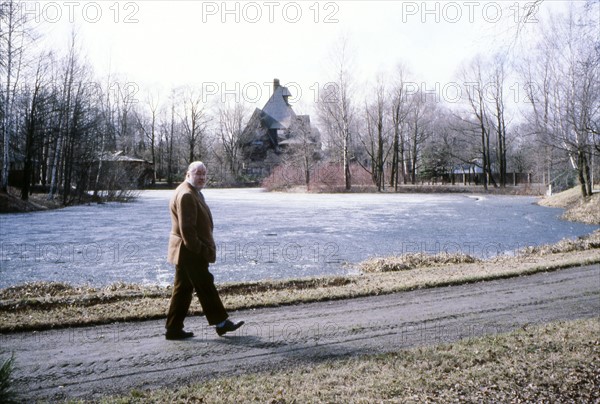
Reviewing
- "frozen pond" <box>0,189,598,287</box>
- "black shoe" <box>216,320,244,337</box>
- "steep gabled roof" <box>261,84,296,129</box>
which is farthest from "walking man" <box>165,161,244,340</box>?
"steep gabled roof" <box>261,84,296,129</box>

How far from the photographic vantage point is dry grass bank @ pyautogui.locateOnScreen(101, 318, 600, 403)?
4.12 metres

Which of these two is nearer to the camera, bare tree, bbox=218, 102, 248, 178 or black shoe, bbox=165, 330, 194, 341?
black shoe, bbox=165, 330, 194, 341

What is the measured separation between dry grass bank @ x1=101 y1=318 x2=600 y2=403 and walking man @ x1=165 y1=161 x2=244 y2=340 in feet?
4.29

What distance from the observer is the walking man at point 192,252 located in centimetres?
536

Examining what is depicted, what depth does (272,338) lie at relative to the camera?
5.88 meters

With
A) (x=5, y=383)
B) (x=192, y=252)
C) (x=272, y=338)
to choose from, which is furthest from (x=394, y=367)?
(x=5, y=383)

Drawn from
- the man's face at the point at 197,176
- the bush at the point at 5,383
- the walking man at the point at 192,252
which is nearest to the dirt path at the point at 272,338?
the walking man at the point at 192,252

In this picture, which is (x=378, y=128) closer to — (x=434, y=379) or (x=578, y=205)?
(x=578, y=205)

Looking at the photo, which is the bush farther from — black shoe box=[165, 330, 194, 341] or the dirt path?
black shoe box=[165, 330, 194, 341]

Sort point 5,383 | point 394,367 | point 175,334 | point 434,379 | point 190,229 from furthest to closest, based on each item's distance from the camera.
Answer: point 175,334, point 190,229, point 394,367, point 434,379, point 5,383

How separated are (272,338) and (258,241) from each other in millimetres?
10300

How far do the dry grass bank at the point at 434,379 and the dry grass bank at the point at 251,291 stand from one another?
2954mm

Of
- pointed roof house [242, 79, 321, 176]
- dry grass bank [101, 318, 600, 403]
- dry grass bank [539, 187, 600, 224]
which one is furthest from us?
pointed roof house [242, 79, 321, 176]

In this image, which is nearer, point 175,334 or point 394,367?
point 394,367
